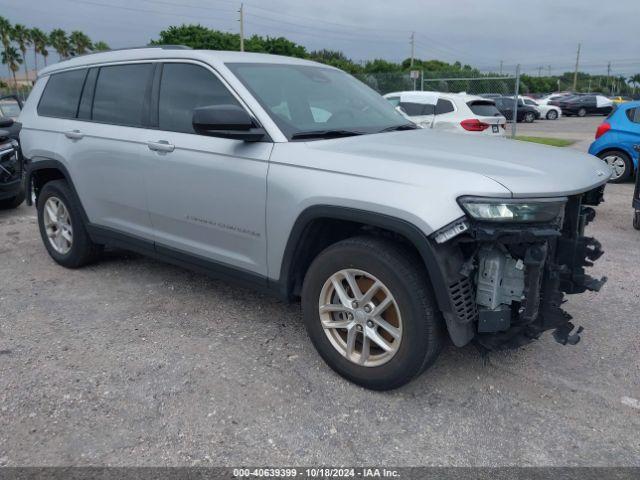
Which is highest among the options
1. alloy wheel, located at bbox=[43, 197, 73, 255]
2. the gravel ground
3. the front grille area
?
the front grille area

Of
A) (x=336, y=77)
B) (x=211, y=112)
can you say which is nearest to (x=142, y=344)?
(x=211, y=112)

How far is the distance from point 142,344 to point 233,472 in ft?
4.86

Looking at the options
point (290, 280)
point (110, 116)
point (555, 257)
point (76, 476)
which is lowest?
point (76, 476)

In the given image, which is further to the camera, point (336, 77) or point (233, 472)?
point (336, 77)

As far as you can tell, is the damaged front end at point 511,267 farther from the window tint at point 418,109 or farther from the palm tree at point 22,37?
the palm tree at point 22,37

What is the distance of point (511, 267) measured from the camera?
9.27 feet

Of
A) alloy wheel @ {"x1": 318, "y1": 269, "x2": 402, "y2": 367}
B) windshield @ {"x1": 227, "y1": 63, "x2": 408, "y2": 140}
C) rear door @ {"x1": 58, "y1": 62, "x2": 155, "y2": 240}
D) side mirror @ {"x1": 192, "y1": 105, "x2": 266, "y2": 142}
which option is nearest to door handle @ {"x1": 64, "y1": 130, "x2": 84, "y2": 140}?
rear door @ {"x1": 58, "y1": 62, "x2": 155, "y2": 240}

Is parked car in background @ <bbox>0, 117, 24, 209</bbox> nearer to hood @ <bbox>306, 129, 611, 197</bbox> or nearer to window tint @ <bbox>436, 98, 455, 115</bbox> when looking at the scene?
hood @ <bbox>306, 129, 611, 197</bbox>

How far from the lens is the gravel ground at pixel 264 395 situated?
108 inches

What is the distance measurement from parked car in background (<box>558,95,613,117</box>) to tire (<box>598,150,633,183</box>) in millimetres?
30893

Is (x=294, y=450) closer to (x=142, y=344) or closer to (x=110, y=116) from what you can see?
(x=142, y=344)

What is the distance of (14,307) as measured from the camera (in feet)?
14.6

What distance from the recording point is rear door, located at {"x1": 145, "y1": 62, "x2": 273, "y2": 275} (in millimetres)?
3502

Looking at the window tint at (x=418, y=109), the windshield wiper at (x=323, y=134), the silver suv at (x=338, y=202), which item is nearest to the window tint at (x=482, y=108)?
the window tint at (x=418, y=109)
